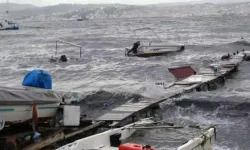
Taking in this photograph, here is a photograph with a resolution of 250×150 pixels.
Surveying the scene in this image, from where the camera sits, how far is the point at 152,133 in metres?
14.6

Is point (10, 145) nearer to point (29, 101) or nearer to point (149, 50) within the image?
point (29, 101)

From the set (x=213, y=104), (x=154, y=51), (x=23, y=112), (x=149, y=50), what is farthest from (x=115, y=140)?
(x=154, y=51)

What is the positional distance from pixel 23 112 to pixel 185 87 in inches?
455

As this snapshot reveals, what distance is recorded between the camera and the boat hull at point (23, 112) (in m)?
12.5

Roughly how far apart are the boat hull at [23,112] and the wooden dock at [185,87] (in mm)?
2579

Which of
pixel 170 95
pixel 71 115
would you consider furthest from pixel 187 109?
pixel 71 115

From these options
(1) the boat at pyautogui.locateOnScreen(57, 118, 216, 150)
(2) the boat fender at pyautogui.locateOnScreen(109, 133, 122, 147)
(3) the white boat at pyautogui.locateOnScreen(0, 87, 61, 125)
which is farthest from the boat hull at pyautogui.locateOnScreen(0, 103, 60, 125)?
(2) the boat fender at pyautogui.locateOnScreen(109, 133, 122, 147)

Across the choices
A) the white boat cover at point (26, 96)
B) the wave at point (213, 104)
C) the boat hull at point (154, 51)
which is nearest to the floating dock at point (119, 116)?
the wave at point (213, 104)

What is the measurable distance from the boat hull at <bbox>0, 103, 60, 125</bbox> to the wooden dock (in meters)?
2.58

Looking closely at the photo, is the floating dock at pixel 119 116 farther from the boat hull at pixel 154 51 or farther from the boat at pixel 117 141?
the boat hull at pixel 154 51

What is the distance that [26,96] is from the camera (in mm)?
12805

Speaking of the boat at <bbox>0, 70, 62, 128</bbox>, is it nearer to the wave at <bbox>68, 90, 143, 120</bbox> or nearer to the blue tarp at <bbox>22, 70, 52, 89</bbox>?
the blue tarp at <bbox>22, 70, 52, 89</bbox>

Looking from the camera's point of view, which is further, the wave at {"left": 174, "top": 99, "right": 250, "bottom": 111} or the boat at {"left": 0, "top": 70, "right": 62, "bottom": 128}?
the wave at {"left": 174, "top": 99, "right": 250, "bottom": 111}

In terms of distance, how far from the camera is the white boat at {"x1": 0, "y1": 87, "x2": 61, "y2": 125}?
12.4m
